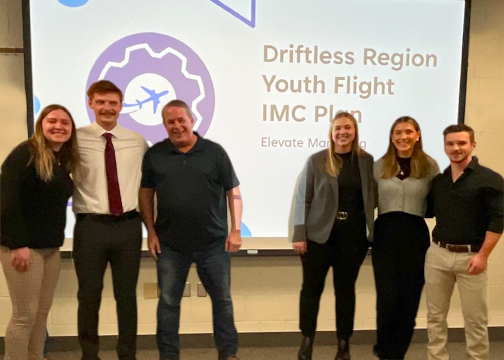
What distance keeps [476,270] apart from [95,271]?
195 centimetres

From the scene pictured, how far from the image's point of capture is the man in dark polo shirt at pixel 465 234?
2020mm

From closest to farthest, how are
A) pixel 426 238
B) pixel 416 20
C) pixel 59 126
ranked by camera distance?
pixel 59 126, pixel 426 238, pixel 416 20

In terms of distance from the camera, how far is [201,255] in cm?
215

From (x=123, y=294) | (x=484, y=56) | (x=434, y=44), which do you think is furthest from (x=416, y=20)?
(x=123, y=294)

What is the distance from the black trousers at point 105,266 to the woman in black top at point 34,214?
0.14 metres

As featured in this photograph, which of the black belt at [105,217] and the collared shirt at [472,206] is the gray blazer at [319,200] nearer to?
the collared shirt at [472,206]

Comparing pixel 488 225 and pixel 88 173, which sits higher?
pixel 88 173

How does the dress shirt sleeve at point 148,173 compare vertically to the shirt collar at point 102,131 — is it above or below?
below

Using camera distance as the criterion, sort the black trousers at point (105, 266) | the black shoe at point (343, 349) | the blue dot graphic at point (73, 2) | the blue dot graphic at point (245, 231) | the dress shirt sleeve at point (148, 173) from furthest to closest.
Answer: the blue dot graphic at point (245, 231)
the blue dot graphic at point (73, 2)
the black shoe at point (343, 349)
the dress shirt sleeve at point (148, 173)
the black trousers at point (105, 266)

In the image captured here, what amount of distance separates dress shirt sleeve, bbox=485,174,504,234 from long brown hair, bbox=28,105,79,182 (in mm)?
2101

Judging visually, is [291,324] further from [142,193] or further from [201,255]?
[142,193]

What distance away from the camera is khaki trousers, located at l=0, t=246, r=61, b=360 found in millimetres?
1929

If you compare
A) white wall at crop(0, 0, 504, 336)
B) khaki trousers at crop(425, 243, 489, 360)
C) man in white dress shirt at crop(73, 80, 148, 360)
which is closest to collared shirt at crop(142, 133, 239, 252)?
man in white dress shirt at crop(73, 80, 148, 360)

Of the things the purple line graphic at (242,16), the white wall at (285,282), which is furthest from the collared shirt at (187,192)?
the purple line graphic at (242,16)
